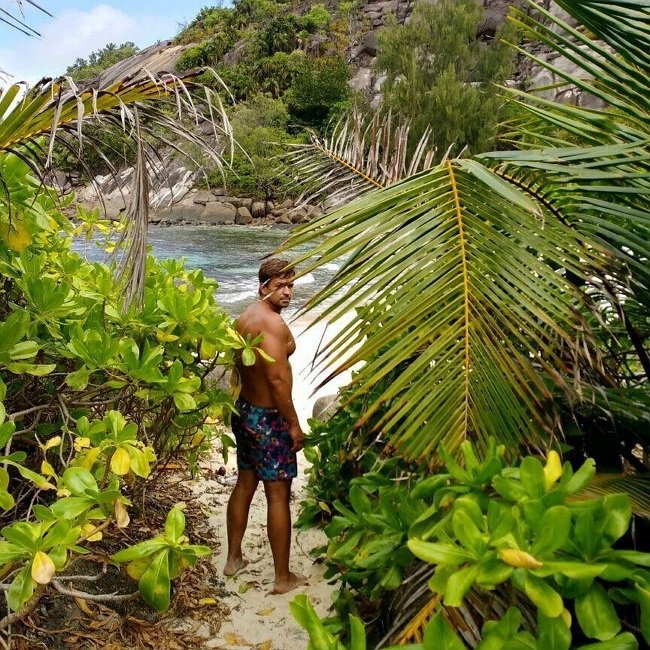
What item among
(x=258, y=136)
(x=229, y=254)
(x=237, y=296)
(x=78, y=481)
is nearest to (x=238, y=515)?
(x=78, y=481)

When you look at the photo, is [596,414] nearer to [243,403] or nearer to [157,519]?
[243,403]

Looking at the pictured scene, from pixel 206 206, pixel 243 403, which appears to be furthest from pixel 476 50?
pixel 243 403

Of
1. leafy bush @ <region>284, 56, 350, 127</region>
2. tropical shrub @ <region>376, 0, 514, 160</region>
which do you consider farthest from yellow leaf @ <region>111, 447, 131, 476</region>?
leafy bush @ <region>284, 56, 350, 127</region>

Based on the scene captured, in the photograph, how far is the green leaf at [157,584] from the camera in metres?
1.38

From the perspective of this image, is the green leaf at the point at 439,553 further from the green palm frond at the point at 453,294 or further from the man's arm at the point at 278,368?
the man's arm at the point at 278,368

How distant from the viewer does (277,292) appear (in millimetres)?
2883

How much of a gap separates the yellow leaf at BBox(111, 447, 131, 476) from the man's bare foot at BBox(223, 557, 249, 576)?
151 cm

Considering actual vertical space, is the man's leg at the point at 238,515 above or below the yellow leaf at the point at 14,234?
below

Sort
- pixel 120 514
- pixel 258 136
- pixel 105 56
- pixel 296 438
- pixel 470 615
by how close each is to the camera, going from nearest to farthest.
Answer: pixel 470 615 → pixel 120 514 → pixel 296 438 → pixel 258 136 → pixel 105 56

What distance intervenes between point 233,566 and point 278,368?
1.04m

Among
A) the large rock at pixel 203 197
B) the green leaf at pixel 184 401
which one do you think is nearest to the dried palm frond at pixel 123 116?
the green leaf at pixel 184 401

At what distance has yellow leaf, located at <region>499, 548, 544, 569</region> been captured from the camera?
730 millimetres

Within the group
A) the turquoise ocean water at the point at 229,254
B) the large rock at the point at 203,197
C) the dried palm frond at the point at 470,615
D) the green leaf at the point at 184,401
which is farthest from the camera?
the large rock at the point at 203,197

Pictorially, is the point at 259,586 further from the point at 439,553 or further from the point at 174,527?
the point at 439,553
